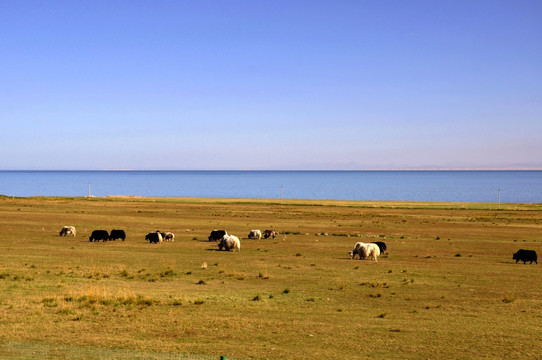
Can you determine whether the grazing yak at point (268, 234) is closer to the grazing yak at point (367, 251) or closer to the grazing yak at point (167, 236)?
the grazing yak at point (167, 236)

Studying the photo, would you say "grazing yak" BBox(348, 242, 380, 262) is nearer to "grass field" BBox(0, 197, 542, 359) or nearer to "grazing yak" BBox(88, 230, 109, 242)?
"grass field" BBox(0, 197, 542, 359)

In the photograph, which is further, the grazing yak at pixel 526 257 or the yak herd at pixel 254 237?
the yak herd at pixel 254 237

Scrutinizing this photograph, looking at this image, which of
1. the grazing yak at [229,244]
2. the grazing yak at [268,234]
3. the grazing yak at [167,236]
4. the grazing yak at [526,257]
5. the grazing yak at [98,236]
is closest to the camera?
the grazing yak at [526,257]

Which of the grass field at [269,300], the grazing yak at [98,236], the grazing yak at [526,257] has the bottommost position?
the grass field at [269,300]

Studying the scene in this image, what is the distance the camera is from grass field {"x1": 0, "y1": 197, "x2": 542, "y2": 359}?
16.6m

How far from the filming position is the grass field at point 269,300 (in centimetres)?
1662

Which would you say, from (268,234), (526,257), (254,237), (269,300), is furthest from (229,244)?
(526,257)

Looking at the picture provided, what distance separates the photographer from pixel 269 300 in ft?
77.0

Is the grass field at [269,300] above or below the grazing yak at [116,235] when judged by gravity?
below

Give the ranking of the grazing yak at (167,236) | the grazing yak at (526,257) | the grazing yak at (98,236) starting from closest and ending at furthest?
the grazing yak at (526,257) < the grazing yak at (98,236) < the grazing yak at (167,236)

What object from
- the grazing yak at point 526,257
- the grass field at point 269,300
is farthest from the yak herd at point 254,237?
the grass field at point 269,300

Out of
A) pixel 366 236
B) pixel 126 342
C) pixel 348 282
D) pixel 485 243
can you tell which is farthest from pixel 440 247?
pixel 126 342

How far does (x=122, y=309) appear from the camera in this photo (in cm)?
2119

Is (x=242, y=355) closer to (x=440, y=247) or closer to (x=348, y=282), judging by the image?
(x=348, y=282)
